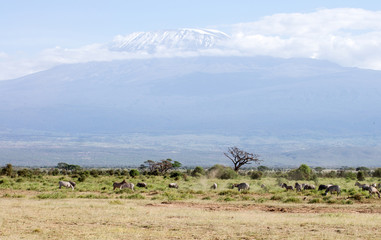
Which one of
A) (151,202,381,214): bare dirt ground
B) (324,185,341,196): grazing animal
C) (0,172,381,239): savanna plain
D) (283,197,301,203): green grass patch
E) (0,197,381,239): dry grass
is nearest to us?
(0,197,381,239): dry grass

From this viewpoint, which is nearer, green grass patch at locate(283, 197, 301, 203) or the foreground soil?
the foreground soil

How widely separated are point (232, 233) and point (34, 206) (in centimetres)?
979

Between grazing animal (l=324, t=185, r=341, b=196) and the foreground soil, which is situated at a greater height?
grazing animal (l=324, t=185, r=341, b=196)

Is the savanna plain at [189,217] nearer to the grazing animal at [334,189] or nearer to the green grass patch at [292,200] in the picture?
the green grass patch at [292,200]

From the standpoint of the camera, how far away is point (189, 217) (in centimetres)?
2127

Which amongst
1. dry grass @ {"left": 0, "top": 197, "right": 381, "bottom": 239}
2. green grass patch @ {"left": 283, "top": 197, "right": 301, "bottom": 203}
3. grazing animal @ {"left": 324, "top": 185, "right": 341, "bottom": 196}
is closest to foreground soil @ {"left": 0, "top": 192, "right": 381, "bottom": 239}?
dry grass @ {"left": 0, "top": 197, "right": 381, "bottom": 239}

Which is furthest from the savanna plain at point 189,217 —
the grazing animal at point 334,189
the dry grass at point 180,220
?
the grazing animal at point 334,189

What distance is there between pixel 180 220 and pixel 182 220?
69mm

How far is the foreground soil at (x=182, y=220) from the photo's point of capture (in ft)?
56.6

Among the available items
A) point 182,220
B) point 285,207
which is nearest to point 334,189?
point 285,207

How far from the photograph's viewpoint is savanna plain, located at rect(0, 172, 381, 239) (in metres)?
17.4

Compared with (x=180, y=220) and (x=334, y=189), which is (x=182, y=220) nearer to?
(x=180, y=220)

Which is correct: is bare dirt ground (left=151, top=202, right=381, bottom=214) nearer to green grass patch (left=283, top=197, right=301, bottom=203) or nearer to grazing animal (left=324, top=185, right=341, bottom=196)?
green grass patch (left=283, top=197, right=301, bottom=203)

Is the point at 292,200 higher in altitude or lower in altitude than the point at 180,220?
higher
